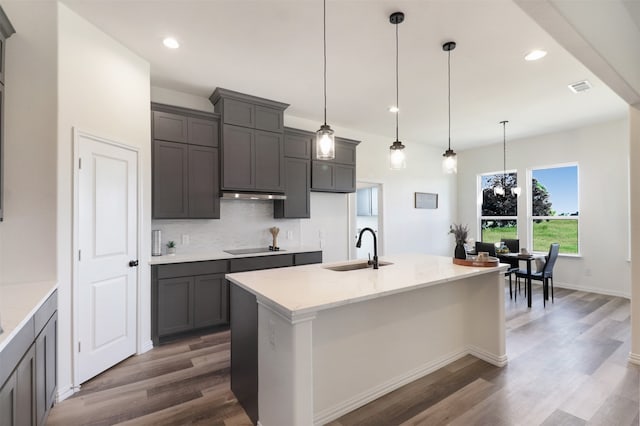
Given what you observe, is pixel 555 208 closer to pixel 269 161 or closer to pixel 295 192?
pixel 295 192

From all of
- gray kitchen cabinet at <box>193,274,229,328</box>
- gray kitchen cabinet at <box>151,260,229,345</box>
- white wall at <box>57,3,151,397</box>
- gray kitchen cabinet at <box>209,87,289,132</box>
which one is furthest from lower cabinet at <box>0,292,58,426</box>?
gray kitchen cabinet at <box>209,87,289,132</box>

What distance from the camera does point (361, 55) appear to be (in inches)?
118

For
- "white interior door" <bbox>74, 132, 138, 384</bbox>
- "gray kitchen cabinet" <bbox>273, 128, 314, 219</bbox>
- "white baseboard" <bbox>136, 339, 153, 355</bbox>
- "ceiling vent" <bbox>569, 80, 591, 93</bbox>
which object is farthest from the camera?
"gray kitchen cabinet" <bbox>273, 128, 314, 219</bbox>

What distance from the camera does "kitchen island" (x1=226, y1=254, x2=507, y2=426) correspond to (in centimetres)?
162

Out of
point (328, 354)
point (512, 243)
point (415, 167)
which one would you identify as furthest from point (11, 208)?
point (512, 243)

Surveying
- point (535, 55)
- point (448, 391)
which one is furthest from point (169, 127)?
point (535, 55)

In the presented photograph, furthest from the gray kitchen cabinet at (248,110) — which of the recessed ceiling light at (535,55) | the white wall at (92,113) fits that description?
the recessed ceiling light at (535,55)

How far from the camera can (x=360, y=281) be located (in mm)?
2094

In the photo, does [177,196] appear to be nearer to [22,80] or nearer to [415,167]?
[22,80]

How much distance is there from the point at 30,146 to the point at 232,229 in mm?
2321

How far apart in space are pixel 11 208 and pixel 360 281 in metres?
2.53

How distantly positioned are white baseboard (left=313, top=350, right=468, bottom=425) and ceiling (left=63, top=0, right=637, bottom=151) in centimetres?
286

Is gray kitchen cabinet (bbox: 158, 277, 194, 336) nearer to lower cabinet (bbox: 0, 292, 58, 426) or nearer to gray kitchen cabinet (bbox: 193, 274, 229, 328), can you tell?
gray kitchen cabinet (bbox: 193, 274, 229, 328)

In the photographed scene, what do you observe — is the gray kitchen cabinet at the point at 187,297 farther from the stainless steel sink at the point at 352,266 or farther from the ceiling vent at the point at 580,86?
the ceiling vent at the point at 580,86
